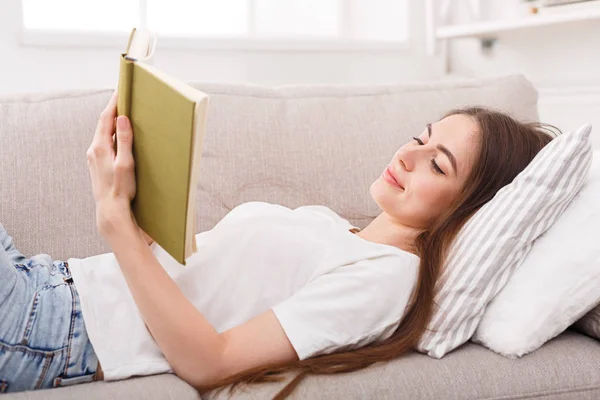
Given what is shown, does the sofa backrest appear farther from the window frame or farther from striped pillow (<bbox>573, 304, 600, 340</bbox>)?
the window frame

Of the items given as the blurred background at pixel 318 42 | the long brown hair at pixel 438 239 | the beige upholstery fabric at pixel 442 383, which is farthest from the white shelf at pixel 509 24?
the beige upholstery fabric at pixel 442 383

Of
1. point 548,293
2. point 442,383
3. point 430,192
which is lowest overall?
point 442,383

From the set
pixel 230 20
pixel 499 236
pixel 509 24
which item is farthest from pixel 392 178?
pixel 230 20

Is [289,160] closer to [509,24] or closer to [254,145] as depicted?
[254,145]

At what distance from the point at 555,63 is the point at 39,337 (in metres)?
2.01

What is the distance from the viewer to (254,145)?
169cm

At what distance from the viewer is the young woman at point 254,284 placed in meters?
1.12

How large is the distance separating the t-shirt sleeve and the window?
1445mm

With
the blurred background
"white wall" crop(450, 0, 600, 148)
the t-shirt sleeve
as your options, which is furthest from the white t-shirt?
"white wall" crop(450, 0, 600, 148)

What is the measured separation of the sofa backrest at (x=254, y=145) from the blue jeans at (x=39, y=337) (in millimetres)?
311

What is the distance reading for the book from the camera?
38.1 inches

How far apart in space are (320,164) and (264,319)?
0.62 m

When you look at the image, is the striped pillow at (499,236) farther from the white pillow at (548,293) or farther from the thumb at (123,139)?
the thumb at (123,139)

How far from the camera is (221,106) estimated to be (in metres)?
1.71
